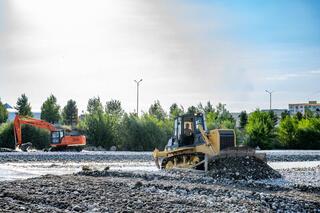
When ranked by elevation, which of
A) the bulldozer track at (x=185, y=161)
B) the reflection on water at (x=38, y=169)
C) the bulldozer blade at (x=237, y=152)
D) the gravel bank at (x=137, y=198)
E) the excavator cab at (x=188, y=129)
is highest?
the excavator cab at (x=188, y=129)

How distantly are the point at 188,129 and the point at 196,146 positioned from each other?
120 cm

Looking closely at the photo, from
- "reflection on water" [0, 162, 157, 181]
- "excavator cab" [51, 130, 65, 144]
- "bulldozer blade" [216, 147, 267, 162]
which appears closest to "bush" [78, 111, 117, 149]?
"excavator cab" [51, 130, 65, 144]

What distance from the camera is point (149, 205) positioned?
11.3 m

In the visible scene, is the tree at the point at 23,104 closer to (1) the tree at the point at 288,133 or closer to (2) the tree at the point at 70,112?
(2) the tree at the point at 70,112

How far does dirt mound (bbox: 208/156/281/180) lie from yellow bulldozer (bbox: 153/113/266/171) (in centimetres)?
25

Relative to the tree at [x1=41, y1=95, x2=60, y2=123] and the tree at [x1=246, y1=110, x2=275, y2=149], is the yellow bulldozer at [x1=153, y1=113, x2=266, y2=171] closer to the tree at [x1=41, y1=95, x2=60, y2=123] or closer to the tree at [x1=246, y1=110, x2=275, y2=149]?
the tree at [x1=246, y1=110, x2=275, y2=149]

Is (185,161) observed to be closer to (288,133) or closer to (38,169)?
(38,169)

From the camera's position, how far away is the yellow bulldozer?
20.3 meters

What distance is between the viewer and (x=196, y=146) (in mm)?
21250

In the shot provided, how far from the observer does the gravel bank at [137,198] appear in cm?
1109

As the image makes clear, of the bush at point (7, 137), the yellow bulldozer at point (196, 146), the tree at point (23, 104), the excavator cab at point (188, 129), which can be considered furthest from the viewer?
the tree at point (23, 104)

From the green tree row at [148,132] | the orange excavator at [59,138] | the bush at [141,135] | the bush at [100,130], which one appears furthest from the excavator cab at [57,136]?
→ the bush at [100,130]

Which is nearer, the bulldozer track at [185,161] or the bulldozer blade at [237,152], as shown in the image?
the bulldozer blade at [237,152]

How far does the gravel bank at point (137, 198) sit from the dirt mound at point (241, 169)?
2.44m
